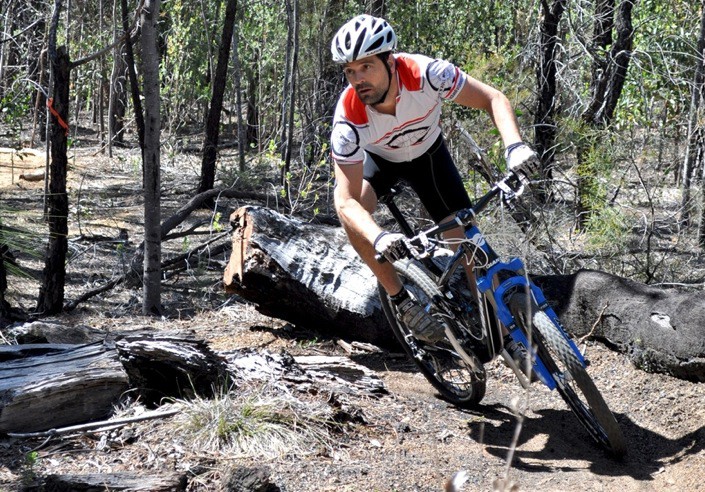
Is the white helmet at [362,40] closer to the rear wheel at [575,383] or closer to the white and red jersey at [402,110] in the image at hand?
the white and red jersey at [402,110]

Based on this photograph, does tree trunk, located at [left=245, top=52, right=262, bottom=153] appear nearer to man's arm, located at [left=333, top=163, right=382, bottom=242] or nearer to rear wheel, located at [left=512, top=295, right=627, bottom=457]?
man's arm, located at [left=333, top=163, right=382, bottom=242]

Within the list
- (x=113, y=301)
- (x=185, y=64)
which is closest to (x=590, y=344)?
(x=113, y=301)

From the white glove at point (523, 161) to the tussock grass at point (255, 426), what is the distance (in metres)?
1.66

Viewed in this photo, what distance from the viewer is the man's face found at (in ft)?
14.0

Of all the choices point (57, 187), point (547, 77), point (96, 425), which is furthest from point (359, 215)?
point (547, 77)

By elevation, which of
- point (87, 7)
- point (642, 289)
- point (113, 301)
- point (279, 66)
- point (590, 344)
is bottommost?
point (113, 301)

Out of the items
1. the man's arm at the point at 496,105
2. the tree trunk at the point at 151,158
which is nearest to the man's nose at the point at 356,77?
the man's arm at the point at 496,105

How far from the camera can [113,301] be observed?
824cm

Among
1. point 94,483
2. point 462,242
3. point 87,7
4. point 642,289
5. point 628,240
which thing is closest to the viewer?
point 94,483

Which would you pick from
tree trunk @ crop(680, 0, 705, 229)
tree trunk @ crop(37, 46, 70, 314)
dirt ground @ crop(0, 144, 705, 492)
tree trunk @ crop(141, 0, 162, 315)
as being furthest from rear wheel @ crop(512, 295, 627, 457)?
tree trunk @ crop(37, 46, 70, 314)

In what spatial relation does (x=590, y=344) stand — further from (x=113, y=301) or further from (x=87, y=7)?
(x=87, y=7)

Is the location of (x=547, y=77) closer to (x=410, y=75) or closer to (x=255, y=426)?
(x=410, y=75)

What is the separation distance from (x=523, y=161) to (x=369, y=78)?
0.96 meters

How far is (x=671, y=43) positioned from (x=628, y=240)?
5258mm
